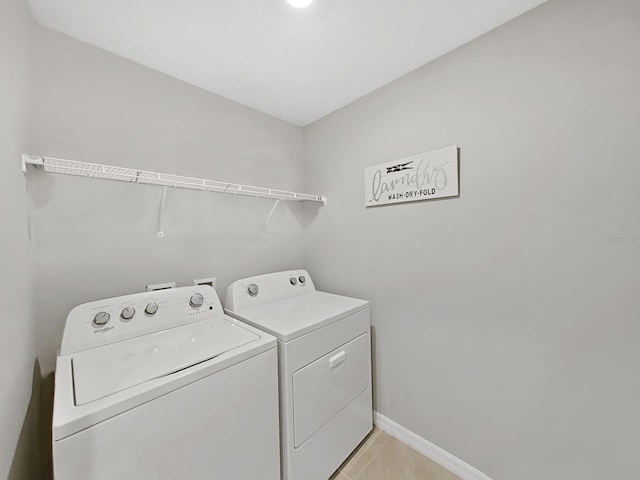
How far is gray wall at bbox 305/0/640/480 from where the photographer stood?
3.19 feet

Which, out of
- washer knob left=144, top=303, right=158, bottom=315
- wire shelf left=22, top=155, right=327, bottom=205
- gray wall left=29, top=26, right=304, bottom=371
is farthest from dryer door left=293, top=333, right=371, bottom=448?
wire shelf left=22, top=155, right=327, bottom=205

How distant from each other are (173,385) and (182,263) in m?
0.91

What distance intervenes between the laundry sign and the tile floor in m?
1.56

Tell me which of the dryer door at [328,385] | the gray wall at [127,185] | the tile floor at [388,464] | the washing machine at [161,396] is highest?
the gray wall at [127,185]

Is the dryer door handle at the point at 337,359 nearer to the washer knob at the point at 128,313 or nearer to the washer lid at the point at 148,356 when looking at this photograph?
the washer lid at the point at 148,356

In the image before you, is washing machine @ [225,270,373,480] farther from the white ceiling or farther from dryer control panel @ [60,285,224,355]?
the white ceiling

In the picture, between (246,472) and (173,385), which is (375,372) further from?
(173,385)

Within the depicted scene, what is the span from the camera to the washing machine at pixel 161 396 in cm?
69

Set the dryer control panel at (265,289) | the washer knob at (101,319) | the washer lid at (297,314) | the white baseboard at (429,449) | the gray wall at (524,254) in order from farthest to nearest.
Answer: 1. the dryer control panel at (265,289)
2. the white baseboard at (429,449)
3. the washer lid at (297,314)
4. the washer knob at (101,319)
5. the gray wall at (524,254)

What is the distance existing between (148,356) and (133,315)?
0.31 meters

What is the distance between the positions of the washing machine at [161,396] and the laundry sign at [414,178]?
3.72ft

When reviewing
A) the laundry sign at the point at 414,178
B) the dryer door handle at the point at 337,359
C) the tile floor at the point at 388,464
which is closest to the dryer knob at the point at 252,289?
the dryer door handle at the point at 337,359

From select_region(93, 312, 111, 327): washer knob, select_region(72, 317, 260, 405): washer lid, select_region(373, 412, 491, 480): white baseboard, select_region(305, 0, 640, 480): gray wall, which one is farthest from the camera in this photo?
select_region(373, 412, 491, 480): white baseboard

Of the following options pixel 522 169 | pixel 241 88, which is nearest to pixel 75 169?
pixel 241 88
